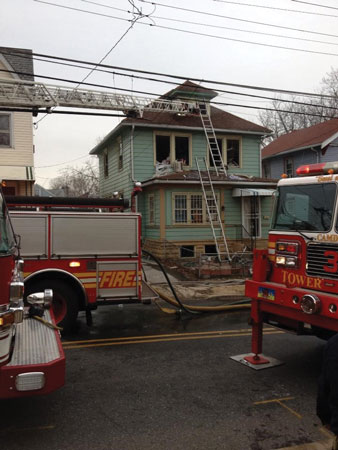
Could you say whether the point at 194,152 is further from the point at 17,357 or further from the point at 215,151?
the point at 17,357

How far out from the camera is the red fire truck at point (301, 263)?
4438 mm

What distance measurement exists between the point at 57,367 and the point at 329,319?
2827 millimetres

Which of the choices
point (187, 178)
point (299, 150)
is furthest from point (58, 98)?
point (299, 150)

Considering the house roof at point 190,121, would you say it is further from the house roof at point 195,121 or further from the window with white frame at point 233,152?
the window with white frame at point 233,152

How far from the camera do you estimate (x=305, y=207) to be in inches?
200

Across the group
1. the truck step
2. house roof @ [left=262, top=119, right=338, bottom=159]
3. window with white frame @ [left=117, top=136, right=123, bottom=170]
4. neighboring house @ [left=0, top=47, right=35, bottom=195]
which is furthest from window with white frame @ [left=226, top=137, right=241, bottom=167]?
the truck step

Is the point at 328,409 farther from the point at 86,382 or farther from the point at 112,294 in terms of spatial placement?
the point at 112,294

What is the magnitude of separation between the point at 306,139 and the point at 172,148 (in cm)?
1106

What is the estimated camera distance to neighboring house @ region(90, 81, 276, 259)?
17125 mm

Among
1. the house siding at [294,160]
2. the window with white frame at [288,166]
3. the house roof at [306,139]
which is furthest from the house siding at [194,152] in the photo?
the window with white frame at [288,166]

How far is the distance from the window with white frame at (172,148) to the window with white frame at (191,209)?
2183 mm

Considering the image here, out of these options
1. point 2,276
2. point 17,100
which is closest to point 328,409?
point 2,276

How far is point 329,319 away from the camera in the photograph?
4262 mm

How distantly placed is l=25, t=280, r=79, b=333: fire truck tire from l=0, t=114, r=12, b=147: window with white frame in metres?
10.7
